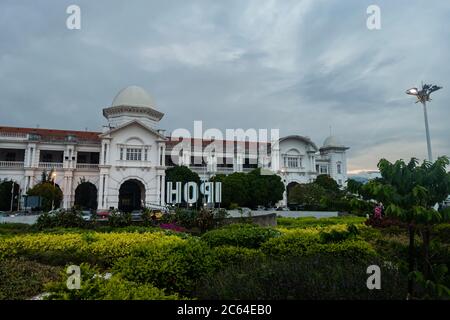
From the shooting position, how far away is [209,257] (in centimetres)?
688

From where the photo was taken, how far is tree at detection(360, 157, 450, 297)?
4.03 meters

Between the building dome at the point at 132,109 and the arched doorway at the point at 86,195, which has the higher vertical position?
the building dome at the point at 132,109

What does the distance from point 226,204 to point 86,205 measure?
18.3 m

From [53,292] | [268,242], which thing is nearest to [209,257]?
[268,242]

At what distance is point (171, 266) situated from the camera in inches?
242

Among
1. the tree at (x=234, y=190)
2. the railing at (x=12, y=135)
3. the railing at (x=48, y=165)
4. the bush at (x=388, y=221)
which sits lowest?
the bush at (x=388, y=221)

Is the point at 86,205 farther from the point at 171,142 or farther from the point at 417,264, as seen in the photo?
the point at 417,264

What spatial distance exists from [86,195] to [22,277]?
38562 mm

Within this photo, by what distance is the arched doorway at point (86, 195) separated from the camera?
42938 millimetres

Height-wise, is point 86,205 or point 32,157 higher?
point 32,157

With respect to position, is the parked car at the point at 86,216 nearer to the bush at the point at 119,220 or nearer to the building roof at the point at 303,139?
the bush at the point at 119,220

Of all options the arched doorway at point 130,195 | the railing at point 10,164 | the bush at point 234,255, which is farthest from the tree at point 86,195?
the bush at point 234,255

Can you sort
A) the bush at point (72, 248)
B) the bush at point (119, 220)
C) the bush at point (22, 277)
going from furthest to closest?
the bush at point (119, 220) < the bush at point (72, 248) < the bush at point (22, 277)

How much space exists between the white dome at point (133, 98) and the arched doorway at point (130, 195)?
10554mm
